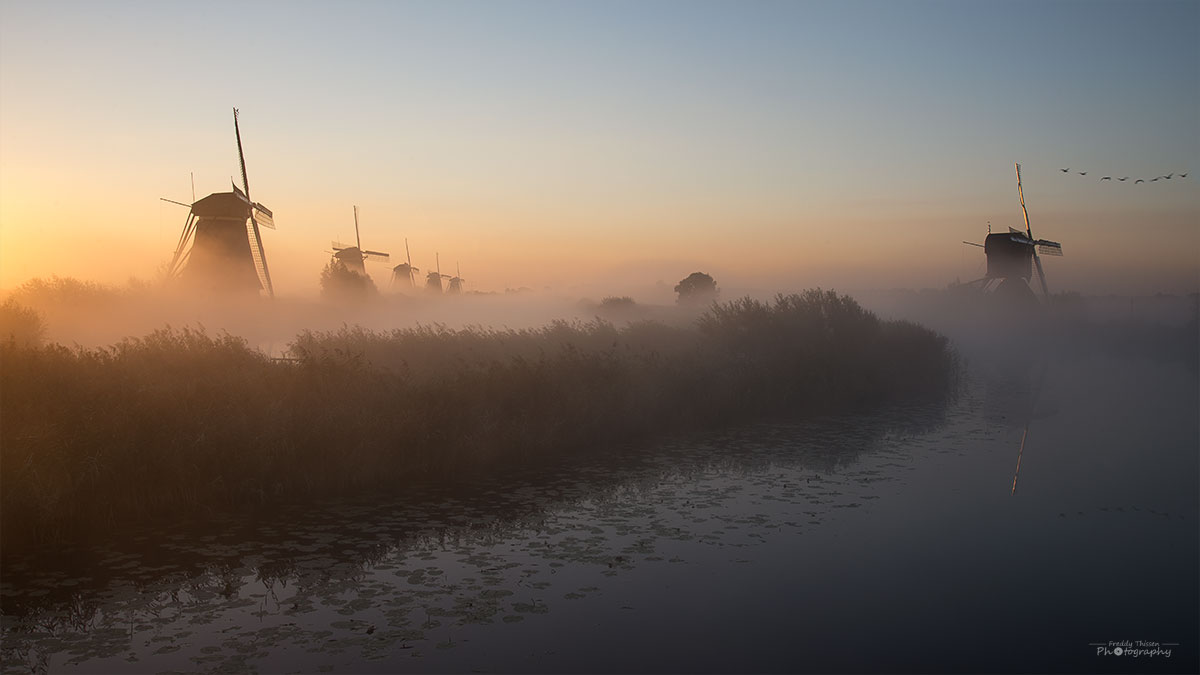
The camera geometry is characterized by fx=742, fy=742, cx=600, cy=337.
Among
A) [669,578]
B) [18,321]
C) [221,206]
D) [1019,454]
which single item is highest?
[221,206]

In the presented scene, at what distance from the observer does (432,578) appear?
11.6 m

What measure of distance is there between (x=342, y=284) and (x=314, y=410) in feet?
184

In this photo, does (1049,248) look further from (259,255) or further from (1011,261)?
(259,255)

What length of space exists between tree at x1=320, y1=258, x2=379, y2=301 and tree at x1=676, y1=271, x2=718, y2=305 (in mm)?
43400

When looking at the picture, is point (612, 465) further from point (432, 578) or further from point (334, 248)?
point (334, 248)

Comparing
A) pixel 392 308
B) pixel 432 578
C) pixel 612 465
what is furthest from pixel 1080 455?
pixel 392 308

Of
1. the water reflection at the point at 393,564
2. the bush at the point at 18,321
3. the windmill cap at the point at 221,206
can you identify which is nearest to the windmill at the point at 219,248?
the windmill cap at the point at 221,206

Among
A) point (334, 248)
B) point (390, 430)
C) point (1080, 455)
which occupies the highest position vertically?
point (334, 248)

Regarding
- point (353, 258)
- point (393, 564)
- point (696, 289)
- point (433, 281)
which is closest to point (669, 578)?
point (393, 564)

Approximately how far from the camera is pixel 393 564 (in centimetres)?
1221

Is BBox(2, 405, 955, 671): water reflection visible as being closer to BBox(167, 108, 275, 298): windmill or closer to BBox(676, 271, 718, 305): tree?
BBox(167, 108, 275, 298): windmill

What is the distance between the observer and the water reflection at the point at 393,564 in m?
9.38

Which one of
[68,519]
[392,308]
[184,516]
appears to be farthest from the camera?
[392,308]

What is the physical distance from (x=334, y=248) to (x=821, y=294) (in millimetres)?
57848
